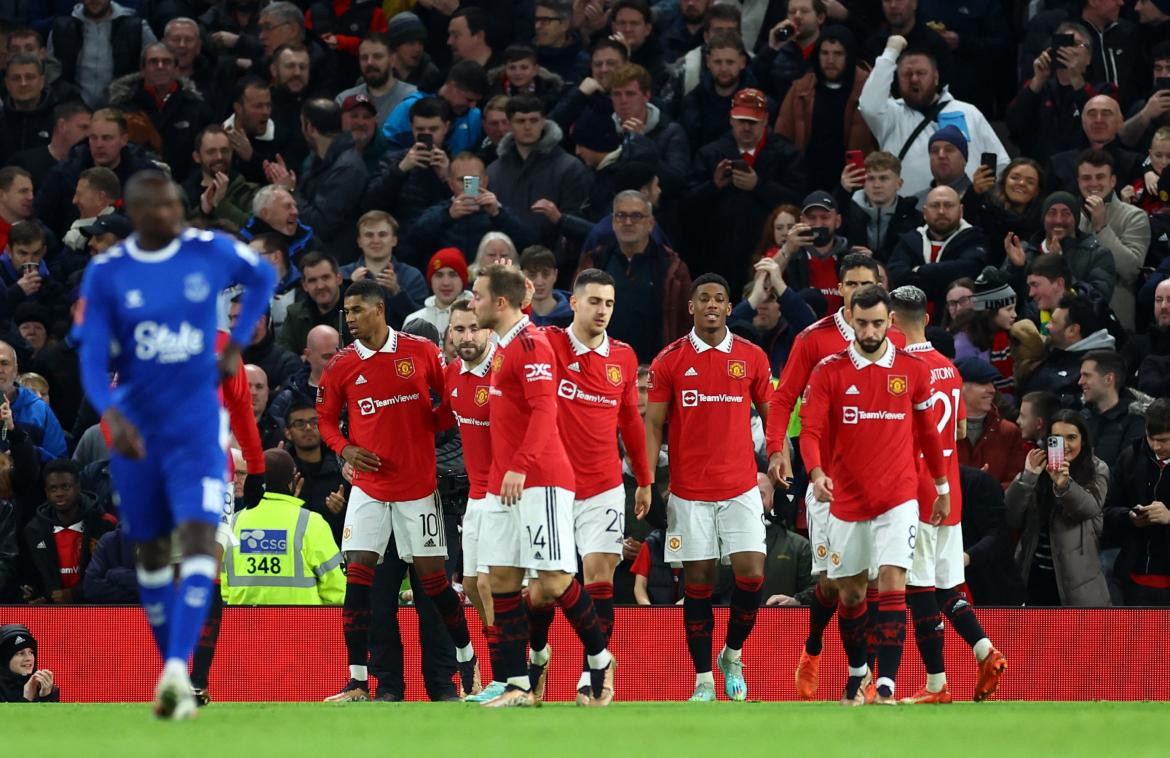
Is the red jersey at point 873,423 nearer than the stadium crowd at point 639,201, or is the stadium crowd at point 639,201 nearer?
the red jersey at point 873,423

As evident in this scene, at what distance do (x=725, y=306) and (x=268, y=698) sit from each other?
4404 millimetres

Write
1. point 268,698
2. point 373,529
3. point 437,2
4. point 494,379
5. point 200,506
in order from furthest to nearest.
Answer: point 437,2, point 268,698, point 373,529, point 494,379, point 200,506

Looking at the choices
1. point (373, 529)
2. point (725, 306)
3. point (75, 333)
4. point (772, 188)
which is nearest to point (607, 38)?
point (772, 188)

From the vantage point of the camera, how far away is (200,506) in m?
8.88

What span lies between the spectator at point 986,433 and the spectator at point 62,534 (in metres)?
6.71

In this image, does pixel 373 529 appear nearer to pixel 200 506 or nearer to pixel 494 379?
pixel 494 379

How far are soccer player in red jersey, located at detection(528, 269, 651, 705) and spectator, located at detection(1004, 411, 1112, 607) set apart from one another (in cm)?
324

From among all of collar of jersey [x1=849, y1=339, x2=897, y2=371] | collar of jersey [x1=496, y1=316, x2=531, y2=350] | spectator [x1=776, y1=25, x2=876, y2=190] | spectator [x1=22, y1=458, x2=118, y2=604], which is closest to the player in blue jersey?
collar of jersey [x1=496, y1=316, x2=531, y2=350]

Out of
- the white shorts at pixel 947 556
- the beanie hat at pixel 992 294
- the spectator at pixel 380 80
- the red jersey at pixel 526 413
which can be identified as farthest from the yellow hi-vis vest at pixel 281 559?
the spectator at pixel 380 80

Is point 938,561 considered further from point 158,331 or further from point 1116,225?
point 158,331

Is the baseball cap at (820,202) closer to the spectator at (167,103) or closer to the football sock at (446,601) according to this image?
the football sock at (446,601)

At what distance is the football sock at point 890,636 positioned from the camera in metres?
12.2

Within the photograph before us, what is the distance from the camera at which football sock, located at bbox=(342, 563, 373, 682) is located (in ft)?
43.0

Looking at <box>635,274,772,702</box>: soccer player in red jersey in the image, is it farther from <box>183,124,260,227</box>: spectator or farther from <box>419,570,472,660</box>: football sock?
<box>183,124,260,227</box>: spectator
